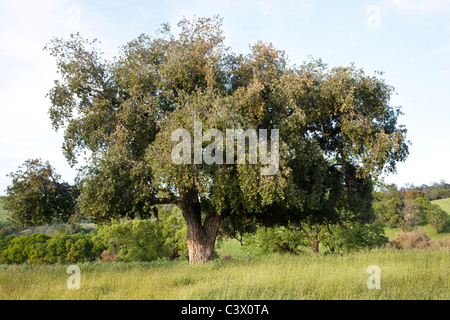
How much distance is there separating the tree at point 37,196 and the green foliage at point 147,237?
29.6 metres

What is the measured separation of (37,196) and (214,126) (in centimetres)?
1001

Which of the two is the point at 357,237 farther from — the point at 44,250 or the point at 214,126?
the point at 44,250

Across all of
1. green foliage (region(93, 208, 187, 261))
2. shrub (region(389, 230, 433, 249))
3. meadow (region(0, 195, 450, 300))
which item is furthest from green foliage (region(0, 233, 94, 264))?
meadow (region(0, 195, 450, 300))

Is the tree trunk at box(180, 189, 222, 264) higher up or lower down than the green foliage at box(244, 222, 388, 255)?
higher up

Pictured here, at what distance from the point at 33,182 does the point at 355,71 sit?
16.8m

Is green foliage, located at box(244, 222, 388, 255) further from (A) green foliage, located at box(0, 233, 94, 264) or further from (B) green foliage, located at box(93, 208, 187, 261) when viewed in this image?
(A) green foliage, located at box(0, 233, 94, 264)

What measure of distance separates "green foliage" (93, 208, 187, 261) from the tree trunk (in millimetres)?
29577

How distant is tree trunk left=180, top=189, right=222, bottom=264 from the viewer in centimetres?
1733

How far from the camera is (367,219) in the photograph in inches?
938

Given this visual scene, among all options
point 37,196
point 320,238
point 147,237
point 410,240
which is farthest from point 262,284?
point 410,240

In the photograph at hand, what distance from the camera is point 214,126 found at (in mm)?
13078
